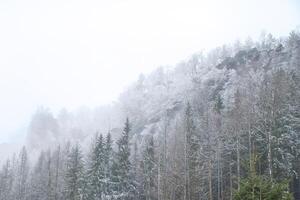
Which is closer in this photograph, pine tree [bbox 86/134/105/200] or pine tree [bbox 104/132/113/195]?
pine tree [bbox 86/134/105/200]

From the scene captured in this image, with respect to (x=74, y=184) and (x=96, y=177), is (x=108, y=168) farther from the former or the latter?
(x=74, y=184)

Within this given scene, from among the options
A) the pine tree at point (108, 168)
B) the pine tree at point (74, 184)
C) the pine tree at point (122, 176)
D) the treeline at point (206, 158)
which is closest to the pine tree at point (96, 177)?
the treeline at point (206, 158)

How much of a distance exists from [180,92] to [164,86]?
88.7 feet

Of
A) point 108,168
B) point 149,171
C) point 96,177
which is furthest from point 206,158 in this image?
point 108,168

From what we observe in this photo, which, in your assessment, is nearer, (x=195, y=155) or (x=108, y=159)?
(x=195, y=155)

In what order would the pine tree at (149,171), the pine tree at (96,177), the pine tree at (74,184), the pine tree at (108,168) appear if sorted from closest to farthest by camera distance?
the pine tree at (74,184), the pine tree at (96,177), the pine tree at (149,171), the pine tree at (108,168)

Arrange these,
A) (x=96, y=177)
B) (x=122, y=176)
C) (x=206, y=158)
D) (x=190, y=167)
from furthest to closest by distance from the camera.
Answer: (x=122, y=176) → (x=96, y=177) → (x=206, y=158) → (x=190, y=167)

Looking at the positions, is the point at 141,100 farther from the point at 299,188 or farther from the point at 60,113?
the point at 299,188

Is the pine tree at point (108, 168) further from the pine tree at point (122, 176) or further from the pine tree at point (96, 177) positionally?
the pine tree at point (122, 176)

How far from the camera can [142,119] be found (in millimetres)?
117750

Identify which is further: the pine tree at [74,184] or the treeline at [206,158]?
the pine tree at [74,184]

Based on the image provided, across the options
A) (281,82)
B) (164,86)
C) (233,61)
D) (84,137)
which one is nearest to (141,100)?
(164,86)

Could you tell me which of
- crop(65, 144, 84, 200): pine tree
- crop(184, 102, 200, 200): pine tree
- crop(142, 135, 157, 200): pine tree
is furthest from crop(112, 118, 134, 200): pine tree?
crop(184, 102, 200, 200): pine tree

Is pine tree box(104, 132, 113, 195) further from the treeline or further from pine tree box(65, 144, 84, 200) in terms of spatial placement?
pine tree box(65, 144, 84, 200)
